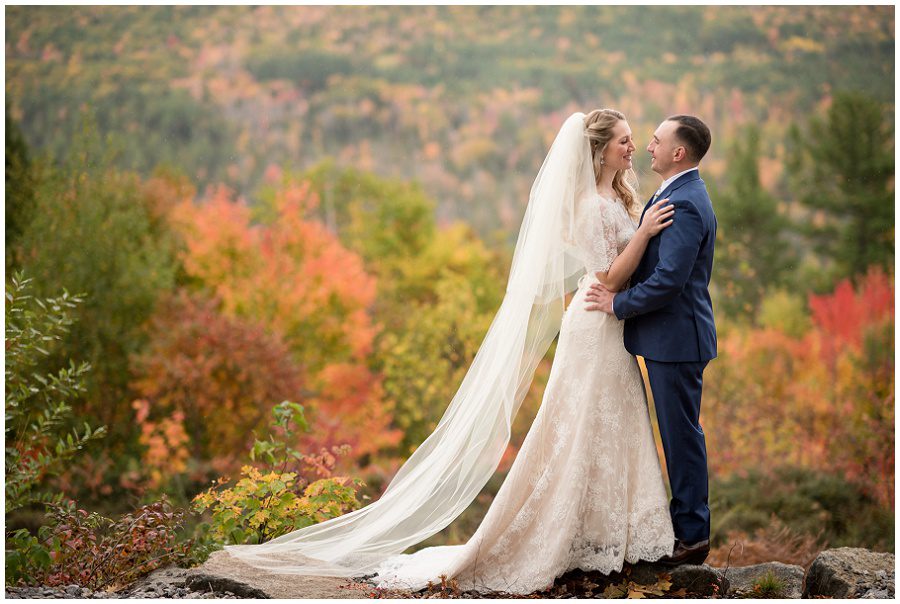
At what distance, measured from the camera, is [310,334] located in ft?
57.4

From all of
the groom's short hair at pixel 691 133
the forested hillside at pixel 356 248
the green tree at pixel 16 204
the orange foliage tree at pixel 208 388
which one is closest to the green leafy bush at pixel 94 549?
the forested hillside at pixel 356 248

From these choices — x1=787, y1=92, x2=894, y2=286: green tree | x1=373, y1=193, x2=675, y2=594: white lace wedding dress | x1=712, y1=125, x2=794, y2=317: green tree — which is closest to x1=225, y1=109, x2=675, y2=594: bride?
x1=373, y1=193, x2=675, y2=594: white lace wedding dress

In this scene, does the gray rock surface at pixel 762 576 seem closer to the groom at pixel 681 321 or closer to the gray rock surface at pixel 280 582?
the groom at pixel 681 321

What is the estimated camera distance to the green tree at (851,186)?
21.3 m

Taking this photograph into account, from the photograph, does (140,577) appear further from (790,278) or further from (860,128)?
(860,128)

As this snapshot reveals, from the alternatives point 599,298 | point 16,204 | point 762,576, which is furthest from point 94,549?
point 16,204

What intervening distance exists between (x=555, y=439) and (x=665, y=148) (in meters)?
1.55

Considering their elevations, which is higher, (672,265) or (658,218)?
(658,218)

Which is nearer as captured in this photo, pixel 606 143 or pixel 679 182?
pixel 679 182

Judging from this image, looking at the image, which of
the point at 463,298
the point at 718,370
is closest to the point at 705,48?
the point at 718,370

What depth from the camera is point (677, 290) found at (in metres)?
3.64

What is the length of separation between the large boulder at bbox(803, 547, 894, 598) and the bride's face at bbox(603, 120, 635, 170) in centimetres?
237

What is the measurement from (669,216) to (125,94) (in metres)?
26.5

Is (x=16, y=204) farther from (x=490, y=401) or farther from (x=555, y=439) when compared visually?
(x=555, y=439)
